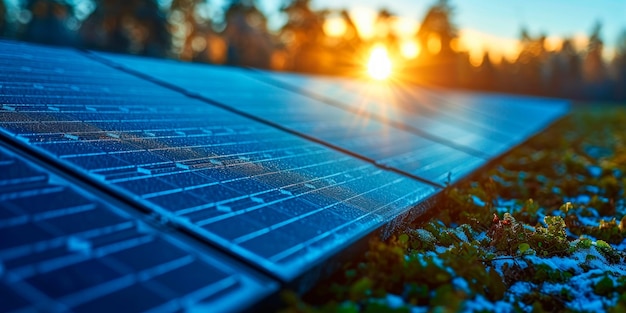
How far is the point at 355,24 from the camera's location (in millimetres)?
50062

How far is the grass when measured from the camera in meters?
2.53

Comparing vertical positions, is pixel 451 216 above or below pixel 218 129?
below

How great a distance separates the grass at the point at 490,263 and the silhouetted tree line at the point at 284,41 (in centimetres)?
2446

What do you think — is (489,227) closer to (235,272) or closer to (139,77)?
(235,272)

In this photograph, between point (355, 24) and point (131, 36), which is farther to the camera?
point (355, 24)

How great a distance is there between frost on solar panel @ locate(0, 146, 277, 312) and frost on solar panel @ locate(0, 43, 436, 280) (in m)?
0.17

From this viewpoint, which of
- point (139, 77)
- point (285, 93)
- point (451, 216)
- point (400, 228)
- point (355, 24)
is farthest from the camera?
point (355, 24)

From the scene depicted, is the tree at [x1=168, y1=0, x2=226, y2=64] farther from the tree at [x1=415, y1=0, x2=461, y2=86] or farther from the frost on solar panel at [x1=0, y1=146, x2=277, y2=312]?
the frost on solar panel at [x1=0, y1=146, x2=277, y2=312]

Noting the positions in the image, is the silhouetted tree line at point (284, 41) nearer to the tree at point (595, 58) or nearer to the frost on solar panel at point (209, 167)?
the tree at point (595, 58)

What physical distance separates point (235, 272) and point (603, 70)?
7776 centimetres

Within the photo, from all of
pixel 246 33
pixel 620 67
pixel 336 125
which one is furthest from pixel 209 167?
pixel 620 67

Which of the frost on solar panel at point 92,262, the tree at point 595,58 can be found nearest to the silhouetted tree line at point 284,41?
the tree at point 595,58

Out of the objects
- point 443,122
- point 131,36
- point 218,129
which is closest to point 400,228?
point 218,129

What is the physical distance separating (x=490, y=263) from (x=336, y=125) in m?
→ 3.22
